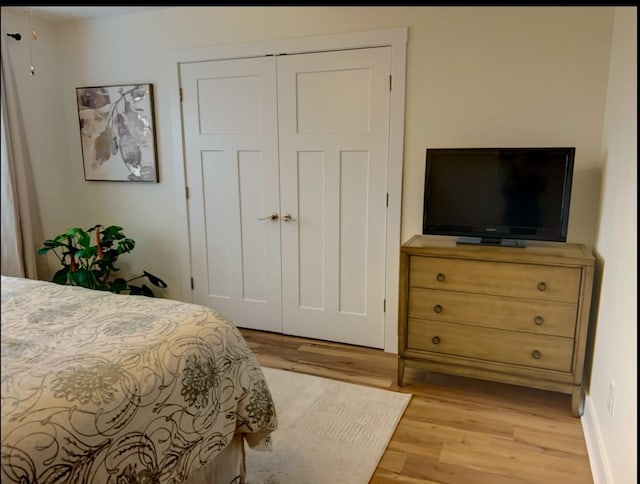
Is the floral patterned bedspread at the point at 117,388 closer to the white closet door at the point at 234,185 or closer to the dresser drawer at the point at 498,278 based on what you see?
the dresser drawer at the point at 498,278

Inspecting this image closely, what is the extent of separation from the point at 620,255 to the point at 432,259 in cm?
89

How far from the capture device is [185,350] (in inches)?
57.6

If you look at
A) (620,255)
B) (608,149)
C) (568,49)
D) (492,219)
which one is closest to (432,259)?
(492,219)

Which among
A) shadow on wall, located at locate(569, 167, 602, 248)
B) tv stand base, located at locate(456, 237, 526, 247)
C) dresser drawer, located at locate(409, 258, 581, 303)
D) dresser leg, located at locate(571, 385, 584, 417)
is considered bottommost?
dresser leg, located at locate(571, 385, 584, 417)

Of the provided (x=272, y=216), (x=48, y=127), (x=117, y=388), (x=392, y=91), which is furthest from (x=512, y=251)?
(x=48, y=127)

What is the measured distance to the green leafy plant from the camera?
338cm

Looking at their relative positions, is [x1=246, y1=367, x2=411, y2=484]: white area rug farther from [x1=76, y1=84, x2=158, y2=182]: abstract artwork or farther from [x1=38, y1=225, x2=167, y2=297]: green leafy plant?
[x1=76, y1=84, x2=158, y2=182]: abstract artwork

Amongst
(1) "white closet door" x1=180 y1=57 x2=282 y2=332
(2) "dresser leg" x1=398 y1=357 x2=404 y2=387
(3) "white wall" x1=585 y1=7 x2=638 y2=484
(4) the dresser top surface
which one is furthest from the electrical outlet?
(1) "white closet door" x1=180 y1=57 x2=282 y2=332

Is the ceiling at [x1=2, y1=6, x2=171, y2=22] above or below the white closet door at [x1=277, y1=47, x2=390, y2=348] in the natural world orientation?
above

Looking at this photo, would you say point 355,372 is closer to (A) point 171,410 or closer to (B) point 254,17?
(A) point 171,410

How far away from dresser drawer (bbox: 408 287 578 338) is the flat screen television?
35 cm

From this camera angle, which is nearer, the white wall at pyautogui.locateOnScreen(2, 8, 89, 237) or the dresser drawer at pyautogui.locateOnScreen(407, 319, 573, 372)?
the dresser drawer at pyautogui.locateOnScreen(407, 319, 573, 372)

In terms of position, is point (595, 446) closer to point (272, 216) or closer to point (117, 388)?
point (117, 388)

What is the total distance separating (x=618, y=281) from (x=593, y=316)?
1.94 feet
